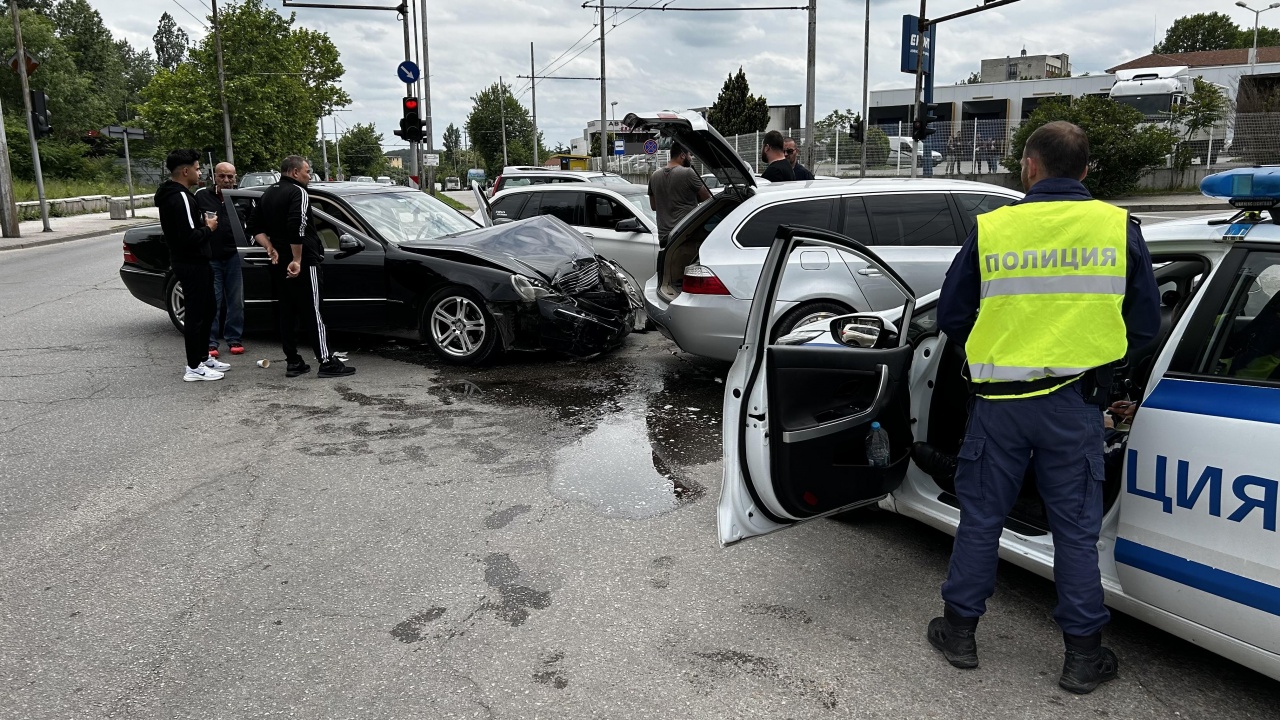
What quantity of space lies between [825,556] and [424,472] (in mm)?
2397

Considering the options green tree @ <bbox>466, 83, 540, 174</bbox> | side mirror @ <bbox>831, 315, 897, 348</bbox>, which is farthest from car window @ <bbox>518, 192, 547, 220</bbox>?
green tree @ <bbox>466, 83, 540, 174</bbox>

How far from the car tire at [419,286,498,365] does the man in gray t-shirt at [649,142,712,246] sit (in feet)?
8.75

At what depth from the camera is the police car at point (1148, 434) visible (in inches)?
99.5

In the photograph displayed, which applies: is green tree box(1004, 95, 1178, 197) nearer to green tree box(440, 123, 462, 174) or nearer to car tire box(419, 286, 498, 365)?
car tire box(419, 286, 498, 365)

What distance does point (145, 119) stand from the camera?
43.8m

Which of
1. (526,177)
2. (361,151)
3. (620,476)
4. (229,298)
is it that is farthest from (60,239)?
(361,151)

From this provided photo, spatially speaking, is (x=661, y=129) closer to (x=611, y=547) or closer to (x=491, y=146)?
(x=611, y=547)

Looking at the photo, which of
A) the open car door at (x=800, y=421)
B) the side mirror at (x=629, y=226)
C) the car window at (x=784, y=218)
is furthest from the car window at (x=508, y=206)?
the open car door at (x=800, y=421)

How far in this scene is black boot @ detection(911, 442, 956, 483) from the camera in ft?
11.0

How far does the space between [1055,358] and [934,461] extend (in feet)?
2.58

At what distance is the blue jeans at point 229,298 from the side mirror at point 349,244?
93 cm

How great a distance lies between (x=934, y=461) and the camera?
3.38 metres

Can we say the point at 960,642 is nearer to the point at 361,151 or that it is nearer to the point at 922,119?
the point at 922,119

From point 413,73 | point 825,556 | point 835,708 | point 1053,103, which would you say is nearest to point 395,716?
point 835,708
